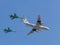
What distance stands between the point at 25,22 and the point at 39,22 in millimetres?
12822

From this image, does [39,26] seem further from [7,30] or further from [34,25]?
[7,30]

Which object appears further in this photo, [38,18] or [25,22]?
[25,22]

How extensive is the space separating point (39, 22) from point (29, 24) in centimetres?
589

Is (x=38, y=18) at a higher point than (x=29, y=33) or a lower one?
higher

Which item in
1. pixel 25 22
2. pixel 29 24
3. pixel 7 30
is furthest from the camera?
pixel 25 22

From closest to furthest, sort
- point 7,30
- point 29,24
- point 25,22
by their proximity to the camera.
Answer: point 7,30 → point 29,24 → point 25,22

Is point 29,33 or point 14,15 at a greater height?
point 14,15

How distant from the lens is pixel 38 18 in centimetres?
10394

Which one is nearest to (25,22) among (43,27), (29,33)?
(29,33)

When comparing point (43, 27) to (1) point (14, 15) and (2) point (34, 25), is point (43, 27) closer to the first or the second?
(2) point (34, 25)

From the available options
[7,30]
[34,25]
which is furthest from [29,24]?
[7,30]

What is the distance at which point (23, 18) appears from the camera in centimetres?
12325

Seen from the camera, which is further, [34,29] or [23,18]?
[23,18]

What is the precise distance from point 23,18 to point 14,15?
20757 mm
